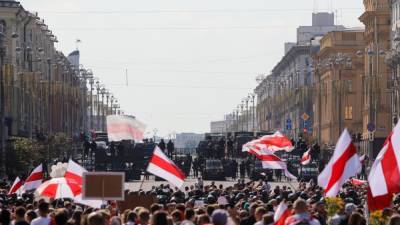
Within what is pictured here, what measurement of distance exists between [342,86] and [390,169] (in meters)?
106

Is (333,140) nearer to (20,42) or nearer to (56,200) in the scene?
(20,42)

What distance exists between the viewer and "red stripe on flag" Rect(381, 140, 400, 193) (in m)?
23.0

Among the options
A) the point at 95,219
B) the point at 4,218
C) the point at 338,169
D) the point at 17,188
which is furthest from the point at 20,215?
the point at 17,188

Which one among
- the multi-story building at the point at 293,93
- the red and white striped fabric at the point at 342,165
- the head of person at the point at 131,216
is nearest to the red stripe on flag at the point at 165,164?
the red and white striped fabric at the point at 342,165

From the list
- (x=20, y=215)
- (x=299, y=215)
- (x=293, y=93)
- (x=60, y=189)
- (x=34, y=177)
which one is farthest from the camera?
(x=293, y=93)

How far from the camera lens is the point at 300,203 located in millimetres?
22516

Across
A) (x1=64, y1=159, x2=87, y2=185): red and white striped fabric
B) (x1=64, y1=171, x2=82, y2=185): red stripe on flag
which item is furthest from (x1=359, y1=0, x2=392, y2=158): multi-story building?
(x1=64, y1=171, x2=82, y2=185): red stripe on flag

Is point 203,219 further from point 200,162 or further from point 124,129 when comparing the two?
point 200,162

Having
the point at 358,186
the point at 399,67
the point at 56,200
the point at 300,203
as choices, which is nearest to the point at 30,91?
the point at 399,67

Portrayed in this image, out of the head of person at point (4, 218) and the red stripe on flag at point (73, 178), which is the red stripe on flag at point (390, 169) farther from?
the red stripe on flag at point (73, 178)

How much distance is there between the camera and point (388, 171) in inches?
916

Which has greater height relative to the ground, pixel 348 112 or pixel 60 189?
pixel 348 112

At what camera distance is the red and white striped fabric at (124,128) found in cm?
4341

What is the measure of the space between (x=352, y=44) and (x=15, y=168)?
63353 mm
